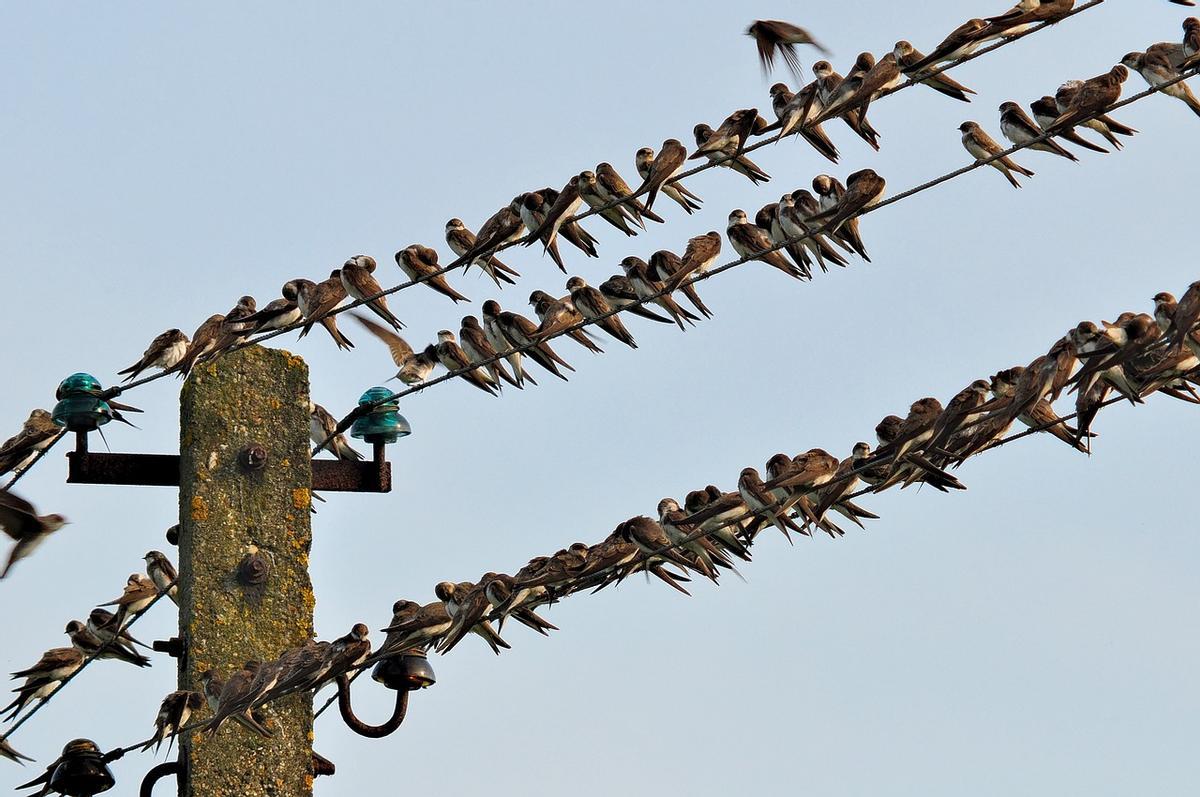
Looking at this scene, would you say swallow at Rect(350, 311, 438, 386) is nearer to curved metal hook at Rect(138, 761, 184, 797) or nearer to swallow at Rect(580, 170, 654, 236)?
swallow at Rect(580, 170, 654, 236)

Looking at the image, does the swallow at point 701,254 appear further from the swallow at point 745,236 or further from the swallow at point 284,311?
the swallow at point 284,311

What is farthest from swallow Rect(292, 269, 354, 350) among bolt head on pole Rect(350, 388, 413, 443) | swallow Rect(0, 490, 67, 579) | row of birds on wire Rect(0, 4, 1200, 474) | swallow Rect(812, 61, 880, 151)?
swallow Rect(0, 490, 67, 579)

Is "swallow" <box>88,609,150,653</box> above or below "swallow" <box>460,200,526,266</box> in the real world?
below

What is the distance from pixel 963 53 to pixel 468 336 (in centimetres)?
371

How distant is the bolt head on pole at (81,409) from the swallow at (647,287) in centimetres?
298

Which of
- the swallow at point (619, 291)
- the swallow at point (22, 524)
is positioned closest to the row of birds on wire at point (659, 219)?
the swallow at point (619, 291)

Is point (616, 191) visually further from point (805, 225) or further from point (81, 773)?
point (81, 773)

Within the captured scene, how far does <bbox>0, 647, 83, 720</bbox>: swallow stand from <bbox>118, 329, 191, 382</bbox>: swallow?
1450mm

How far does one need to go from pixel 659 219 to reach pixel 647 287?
3.06 ft

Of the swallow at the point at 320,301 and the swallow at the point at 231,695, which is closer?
the swallow at the point at 231,695

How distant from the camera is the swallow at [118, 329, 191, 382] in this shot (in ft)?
37.1

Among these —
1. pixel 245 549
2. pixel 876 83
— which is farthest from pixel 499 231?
pixel 245 549

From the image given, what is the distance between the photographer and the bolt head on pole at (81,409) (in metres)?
9.77

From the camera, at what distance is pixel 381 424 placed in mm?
10266
